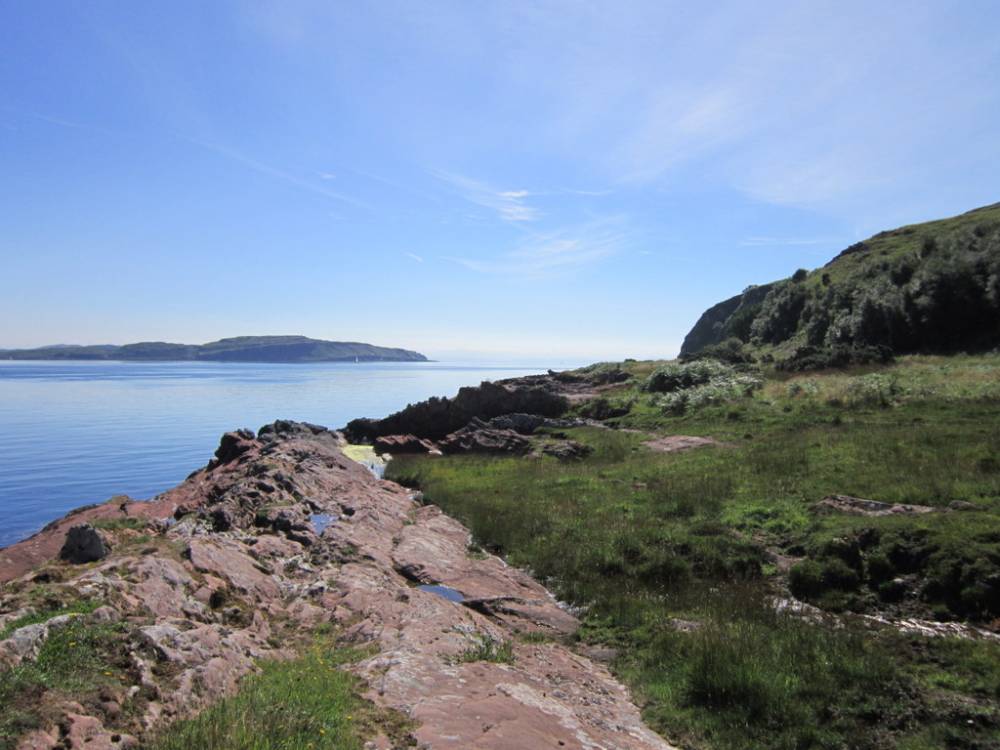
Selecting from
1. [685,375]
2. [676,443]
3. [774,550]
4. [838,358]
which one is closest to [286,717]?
[774,550]

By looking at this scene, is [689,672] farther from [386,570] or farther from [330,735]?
[386,570]

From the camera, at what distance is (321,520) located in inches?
750

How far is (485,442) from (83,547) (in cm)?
2640

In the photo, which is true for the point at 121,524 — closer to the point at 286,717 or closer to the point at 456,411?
the point at 286,717

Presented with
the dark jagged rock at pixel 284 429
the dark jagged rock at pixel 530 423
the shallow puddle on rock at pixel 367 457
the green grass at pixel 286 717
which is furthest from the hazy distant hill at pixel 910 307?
the green grass at pixel 286 717

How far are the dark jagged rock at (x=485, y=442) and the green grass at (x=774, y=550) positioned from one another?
3.14 m

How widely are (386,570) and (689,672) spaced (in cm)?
838

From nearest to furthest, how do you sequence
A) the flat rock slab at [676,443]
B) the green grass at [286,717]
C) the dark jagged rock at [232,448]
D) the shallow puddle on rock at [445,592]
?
the green grass at [286,717] < the shallow puddle on rock at [445,592] < the flat rock slab at [676,443] < the dark jagged rock at [232,448]

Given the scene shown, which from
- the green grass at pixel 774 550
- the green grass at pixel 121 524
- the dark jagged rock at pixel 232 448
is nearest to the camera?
the green grass at pixel 774 550

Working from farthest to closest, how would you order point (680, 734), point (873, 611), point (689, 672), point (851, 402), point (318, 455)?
point (851, 402) < point (318, 455) < point (873, 611) < point (689, 672) < point (680, 734)

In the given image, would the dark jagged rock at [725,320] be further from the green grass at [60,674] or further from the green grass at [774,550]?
the green grass at [60,674]

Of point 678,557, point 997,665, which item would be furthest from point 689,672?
point 678,557

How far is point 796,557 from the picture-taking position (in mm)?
14766

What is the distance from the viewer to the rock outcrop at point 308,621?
22.3 feet
